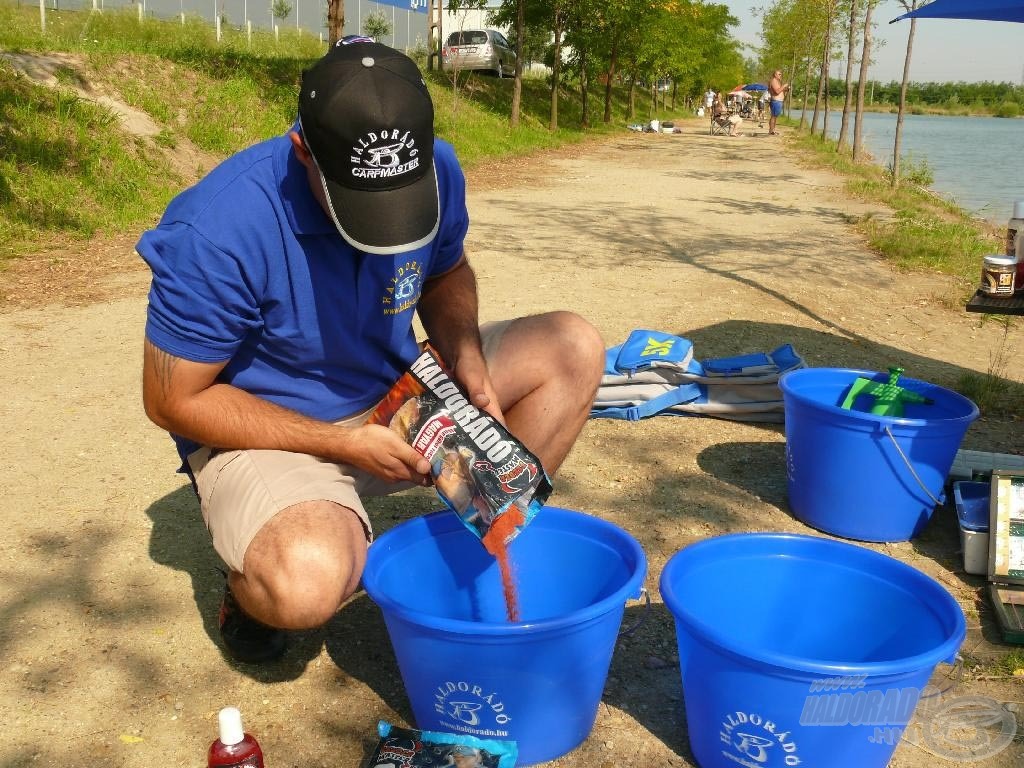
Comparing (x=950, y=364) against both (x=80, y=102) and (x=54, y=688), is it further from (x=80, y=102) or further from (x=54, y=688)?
(x=80, y=102)

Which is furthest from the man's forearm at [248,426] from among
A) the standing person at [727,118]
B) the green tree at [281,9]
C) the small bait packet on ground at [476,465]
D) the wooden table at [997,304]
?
the green tree at [281,9]

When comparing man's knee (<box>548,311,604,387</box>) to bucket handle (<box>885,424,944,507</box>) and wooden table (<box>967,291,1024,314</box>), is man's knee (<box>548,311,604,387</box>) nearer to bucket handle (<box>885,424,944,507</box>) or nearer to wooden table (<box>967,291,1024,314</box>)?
bucket handle (<box>885,424,944,507</box>)

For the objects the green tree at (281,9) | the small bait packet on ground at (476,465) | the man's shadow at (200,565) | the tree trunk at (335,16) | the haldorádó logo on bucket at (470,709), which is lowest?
the man's shadow at (200,565)

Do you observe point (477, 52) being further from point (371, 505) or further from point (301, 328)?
point (301, 328)

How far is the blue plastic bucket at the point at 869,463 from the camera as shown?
2.90 m

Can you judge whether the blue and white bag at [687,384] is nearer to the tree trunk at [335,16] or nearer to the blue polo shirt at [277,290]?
the blue polo shirt at [277,290]

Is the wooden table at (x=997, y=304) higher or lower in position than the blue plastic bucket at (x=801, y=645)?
higher

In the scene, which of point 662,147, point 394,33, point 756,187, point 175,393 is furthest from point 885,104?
point 175,393

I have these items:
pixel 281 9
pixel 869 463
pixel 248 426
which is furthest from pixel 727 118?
pixel 248 426

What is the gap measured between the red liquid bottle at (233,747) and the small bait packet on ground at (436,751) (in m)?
0.23

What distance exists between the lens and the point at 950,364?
493 centimetres

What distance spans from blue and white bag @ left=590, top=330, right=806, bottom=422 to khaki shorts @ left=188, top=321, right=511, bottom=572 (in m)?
1.91

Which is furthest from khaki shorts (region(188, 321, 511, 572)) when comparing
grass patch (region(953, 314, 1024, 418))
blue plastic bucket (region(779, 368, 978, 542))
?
grass patch (region(953, 314, 1024, 418))

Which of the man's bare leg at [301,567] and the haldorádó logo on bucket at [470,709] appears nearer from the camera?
the haldorádó logo on bucket at [470,709]
